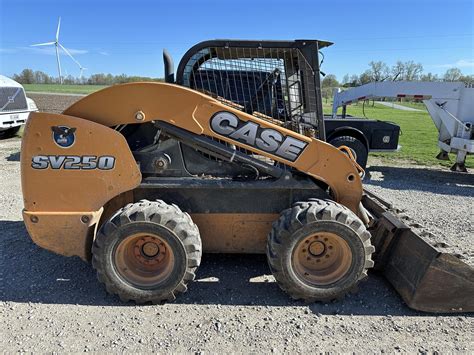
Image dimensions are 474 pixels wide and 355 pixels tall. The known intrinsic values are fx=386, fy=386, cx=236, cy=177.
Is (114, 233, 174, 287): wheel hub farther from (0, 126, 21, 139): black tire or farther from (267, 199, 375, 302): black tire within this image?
(0, 126, 21, 139): black tire

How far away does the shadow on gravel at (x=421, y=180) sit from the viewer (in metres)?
8.09

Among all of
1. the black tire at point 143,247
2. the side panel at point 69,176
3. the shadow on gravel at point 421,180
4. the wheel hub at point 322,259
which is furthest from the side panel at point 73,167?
the shadow on gravel at point 421,180

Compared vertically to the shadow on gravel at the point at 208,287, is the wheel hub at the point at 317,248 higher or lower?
higher

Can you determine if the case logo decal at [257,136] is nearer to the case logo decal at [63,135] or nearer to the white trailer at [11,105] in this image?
the case logo decal at [63,135]

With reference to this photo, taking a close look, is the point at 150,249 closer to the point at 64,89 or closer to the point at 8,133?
the point at 8,133

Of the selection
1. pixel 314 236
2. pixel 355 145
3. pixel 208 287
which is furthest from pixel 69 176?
pixel 355 145

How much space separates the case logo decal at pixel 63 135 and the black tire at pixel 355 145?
21.7 ft

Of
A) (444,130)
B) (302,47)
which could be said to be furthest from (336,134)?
(302,47)

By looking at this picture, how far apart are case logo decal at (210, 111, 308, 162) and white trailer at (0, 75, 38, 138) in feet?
36.3

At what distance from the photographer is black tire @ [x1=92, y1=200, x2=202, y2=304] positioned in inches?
133

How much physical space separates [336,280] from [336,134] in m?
6.04

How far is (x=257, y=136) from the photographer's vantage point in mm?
3531

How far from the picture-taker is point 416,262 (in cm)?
349

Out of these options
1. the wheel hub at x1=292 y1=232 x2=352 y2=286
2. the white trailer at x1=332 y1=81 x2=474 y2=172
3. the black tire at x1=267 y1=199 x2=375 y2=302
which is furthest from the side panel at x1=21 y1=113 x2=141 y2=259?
the white trailer at x1=332 y1=81 x2=474 y2=172
